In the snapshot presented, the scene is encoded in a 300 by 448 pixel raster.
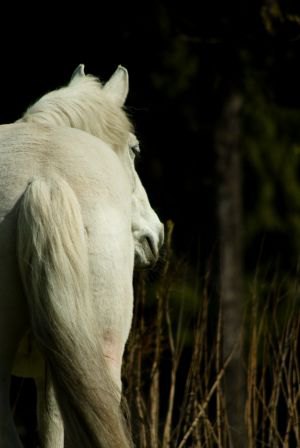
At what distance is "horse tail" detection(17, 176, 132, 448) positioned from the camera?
2717mm

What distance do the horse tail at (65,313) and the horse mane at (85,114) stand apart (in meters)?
0.48

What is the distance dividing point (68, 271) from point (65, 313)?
0.10 meters

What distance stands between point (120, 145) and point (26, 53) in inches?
194

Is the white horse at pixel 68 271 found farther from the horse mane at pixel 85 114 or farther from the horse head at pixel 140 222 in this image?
the horse head at pixel 140 222

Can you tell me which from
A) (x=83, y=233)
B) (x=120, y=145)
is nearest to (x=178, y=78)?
(x=120, y=145)

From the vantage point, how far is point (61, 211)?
274cm

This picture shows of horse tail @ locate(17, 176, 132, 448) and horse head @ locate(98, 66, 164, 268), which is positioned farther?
horse head @ locate(98, 66, 164, 268)

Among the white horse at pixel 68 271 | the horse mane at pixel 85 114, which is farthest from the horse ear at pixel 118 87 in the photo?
the white horse at pixel 68 271

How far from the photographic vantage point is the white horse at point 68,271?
2.72 m

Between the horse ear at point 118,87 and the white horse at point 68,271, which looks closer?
the white horse at point 68,271

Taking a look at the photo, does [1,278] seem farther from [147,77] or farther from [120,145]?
[147,77]

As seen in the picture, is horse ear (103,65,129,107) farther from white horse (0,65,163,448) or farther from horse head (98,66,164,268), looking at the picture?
white horse (0,65,163,448)

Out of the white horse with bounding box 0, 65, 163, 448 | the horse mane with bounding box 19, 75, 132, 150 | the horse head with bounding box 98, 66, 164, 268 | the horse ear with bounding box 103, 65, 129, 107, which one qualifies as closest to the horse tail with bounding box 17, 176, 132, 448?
the white horse with bounding box 0, 65, 163, 448

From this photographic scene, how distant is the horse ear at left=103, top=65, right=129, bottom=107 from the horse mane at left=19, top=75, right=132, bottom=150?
26 centimetres
